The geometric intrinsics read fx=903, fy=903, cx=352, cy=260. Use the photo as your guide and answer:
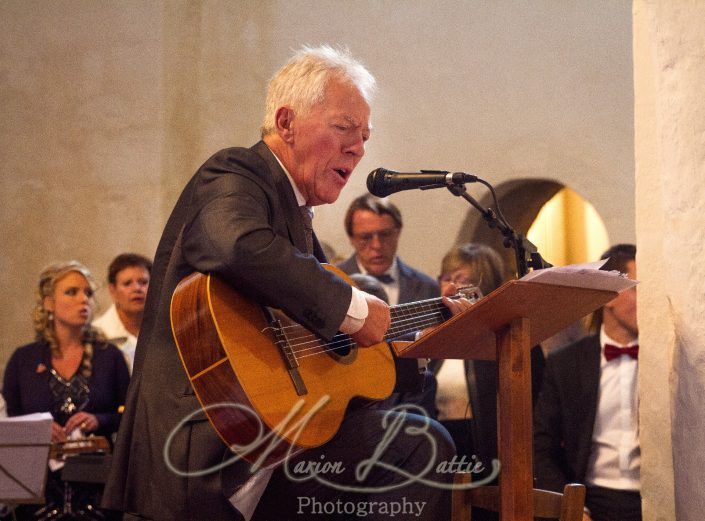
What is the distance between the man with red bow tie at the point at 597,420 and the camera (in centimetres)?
418

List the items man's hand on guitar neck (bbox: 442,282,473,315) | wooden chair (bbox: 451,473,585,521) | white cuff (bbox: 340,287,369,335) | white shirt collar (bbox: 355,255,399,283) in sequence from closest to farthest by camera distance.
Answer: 1. white cuff (bbox: 340,287,369,335)
2. wooden chair (bbox: 451,473,585,521)
3. man's hand on guitar neck (bbox: 442,282,473,315)
4. white shirt collar (bbox: 355,255,399,283)

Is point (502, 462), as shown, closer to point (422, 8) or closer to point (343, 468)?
point (343, 468)

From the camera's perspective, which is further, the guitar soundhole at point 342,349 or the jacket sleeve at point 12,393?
the jacket sleeve at point 12,393

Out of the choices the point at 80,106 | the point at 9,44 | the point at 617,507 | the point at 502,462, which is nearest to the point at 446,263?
the point at 617,507

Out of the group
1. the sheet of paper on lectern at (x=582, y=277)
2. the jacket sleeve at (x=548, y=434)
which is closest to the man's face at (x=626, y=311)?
the jacket sleeve at (x=548, y=434)

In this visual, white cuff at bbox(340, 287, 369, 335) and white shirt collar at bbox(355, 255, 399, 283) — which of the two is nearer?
white cuff at bbox(340, 287, 369, 335)

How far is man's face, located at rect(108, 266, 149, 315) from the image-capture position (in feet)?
19.8

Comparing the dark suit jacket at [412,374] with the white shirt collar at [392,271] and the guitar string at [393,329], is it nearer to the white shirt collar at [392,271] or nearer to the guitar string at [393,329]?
the white shirt collar at [392,271]

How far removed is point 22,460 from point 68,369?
4.19 ft

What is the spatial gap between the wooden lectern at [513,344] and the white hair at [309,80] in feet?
3.01

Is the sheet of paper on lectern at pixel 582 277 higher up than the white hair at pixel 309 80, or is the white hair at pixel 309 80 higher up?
the white hair at pixel 309 80

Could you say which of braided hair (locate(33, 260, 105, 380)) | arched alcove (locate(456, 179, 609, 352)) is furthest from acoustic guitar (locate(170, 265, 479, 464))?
arched alcove (locate(456, 179, 609, 352))

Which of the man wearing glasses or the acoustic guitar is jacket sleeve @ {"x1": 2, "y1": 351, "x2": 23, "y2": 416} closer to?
the man wearing glasses

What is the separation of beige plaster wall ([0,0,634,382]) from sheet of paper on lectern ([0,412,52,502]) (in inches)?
196
